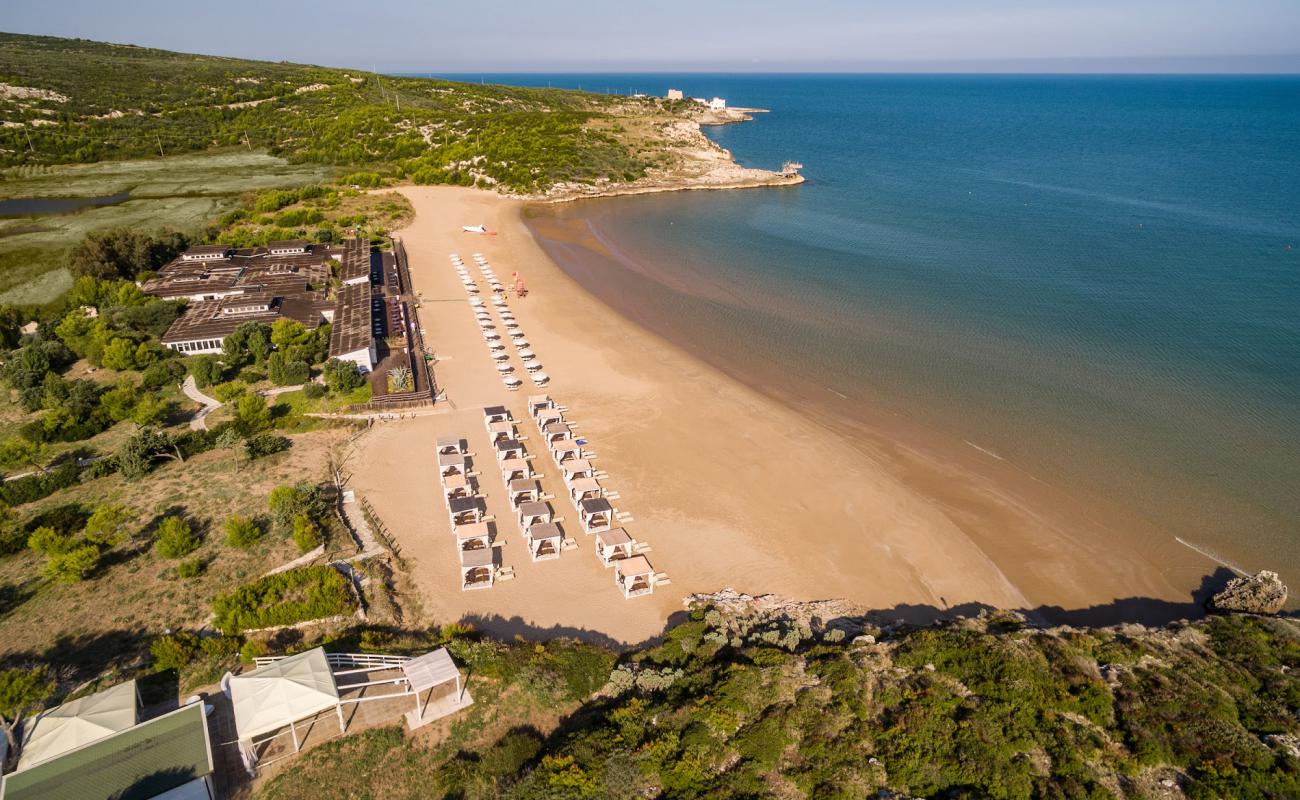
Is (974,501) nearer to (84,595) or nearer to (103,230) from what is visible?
(84,595)

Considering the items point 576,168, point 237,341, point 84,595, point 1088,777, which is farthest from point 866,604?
point 576,168

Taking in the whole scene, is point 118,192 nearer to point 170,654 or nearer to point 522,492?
→ point 522,492

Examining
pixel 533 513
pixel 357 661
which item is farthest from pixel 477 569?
pixel 357 661

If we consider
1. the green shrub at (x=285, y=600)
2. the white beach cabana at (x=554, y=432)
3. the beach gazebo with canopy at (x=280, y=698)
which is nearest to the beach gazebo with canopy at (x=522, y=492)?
the white beach cabana at (x=554, y=432)

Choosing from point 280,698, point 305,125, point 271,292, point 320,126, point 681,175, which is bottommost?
point 280,698

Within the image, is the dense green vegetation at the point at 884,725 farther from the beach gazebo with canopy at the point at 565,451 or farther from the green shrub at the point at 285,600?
the beach gazebo with canopy at the point at 565,451

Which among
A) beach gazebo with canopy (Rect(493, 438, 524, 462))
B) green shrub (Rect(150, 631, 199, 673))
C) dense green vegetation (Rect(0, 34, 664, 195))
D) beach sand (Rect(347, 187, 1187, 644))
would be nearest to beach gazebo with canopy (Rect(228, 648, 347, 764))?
green shrub (Rect(150, 631, 199, 673))
